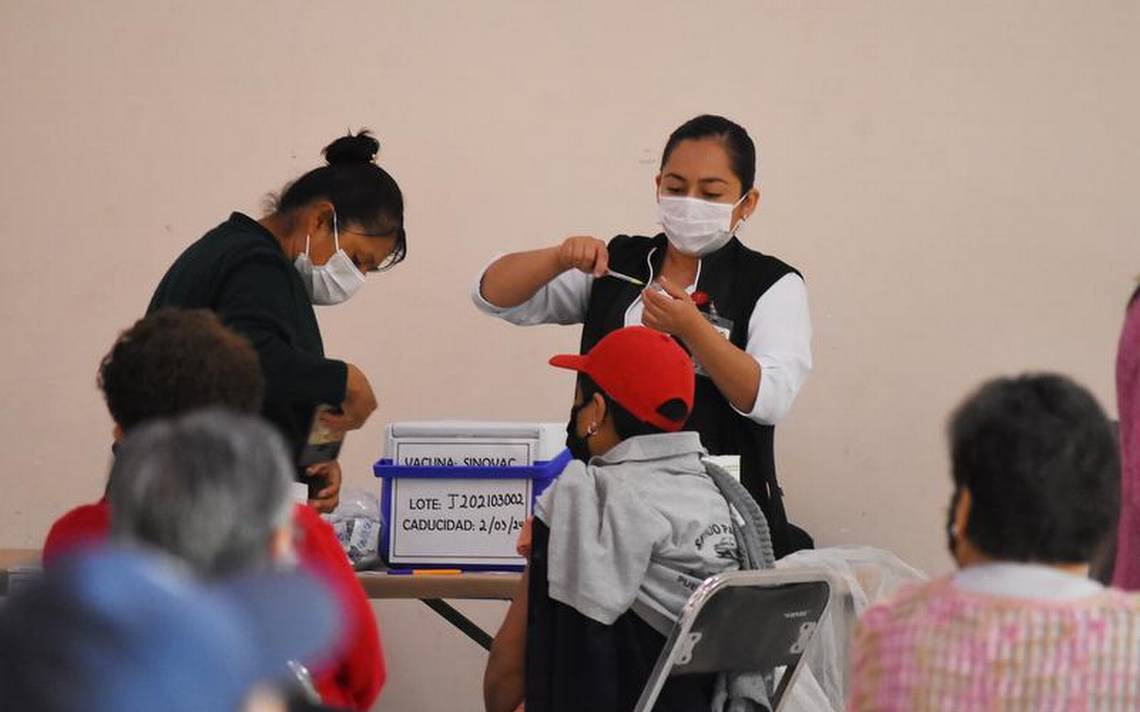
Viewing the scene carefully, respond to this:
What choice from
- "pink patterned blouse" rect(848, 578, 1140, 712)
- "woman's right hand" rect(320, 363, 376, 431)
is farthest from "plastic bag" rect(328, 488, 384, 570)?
"pink patterned blouse" rect(848, 578, 1140, 712)

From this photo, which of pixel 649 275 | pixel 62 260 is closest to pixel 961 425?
pixel 649 275

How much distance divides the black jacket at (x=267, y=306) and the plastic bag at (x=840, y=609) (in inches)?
35.5

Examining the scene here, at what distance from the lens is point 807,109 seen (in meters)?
4.27

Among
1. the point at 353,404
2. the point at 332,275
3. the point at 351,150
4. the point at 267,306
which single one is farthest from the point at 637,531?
the point at 351,150

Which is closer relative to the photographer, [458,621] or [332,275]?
[332,275]

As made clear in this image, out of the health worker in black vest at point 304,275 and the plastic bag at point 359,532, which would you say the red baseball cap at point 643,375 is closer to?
the health worker in black vest at point 304,275

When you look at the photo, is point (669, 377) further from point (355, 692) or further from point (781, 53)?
point (781, 53)

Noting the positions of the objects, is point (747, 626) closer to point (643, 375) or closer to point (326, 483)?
point (643, 375)

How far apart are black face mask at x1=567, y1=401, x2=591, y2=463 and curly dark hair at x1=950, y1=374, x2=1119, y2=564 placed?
1.05 metres

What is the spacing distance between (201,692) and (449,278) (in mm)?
3436

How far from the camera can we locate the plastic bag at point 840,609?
10.1 ft

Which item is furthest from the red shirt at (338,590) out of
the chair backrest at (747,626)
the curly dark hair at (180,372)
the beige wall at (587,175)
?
the beige wall at (587,175)

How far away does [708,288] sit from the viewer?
9.93 ft

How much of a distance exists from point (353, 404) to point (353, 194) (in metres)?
0.42
